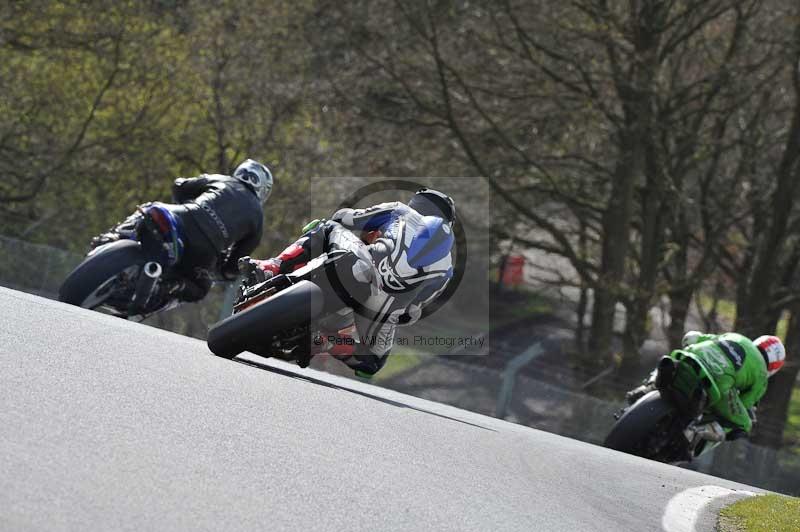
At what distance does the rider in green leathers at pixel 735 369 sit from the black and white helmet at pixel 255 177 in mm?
3760

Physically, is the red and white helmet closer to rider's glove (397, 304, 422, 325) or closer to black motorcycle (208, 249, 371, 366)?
rider's glove (397, 304, 422, 325)

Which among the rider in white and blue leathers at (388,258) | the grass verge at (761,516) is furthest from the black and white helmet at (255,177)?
the grass verge at (761,516)

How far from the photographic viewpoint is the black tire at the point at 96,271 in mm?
8930

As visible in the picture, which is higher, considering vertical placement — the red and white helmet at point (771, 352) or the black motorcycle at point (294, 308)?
the black motorcycle at point (294, 308)

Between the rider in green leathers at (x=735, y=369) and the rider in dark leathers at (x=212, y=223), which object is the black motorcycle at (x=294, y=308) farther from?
the rider in green leathers at (x=735, y=369)

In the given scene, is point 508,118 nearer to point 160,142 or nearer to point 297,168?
point 297,168

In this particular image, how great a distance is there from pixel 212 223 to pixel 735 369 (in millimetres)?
4692

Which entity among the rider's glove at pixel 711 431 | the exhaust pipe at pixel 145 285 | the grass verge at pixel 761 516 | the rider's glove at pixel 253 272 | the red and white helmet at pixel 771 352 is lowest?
the rider's glove at pixel 711 431

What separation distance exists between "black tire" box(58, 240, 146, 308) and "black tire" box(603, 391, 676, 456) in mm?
4247

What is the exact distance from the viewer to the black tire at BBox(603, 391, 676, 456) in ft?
34.3

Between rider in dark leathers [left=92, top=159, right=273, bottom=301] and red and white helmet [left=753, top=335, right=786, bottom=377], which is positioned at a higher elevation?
rider in dark leathers [left=92, top=159, right=273, bottom=301]

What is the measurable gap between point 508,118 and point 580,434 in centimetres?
732

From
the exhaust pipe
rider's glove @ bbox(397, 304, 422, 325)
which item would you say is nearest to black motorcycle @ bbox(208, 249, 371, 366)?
rider's glove @ bbox(397, 304, 422, 325)

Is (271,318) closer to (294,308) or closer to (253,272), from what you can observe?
(294,308)
